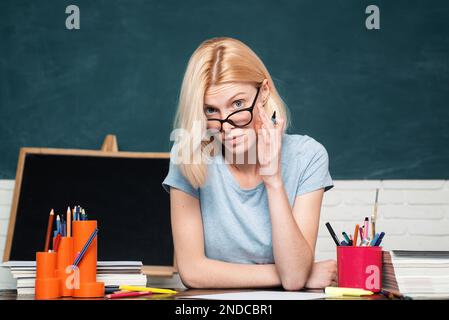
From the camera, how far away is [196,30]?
10.6ft

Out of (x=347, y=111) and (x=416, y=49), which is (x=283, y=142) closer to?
(x=347, y=111)

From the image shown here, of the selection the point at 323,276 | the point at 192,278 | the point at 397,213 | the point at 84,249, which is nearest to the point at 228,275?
the point at 192,278

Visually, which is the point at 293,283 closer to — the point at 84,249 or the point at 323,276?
the point at 323,276

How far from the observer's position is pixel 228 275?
169 centimetres

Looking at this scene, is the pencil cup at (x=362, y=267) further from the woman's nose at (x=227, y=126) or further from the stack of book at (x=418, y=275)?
the woman's nose at (x=227, y=126)

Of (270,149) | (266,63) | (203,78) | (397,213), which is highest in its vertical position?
(266,63)

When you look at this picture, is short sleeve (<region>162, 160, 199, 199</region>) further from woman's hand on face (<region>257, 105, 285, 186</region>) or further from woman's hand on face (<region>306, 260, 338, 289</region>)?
woman's hand on face (<region>306, 260, 338, 289</region>)

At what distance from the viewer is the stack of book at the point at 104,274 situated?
4.68ft

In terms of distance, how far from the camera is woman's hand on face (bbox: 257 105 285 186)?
1.68 m

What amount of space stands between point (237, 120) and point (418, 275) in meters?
0.68

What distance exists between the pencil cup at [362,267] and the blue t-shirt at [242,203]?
0.46 m

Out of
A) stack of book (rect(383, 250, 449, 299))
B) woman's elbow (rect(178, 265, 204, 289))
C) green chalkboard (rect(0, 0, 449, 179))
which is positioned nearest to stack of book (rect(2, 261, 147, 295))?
woman's elbow (rect(178, 265, 204, 289))

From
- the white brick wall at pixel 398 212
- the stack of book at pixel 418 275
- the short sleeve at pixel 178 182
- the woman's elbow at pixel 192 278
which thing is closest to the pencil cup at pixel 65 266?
the woman's elbow at pixel 192 278
